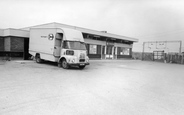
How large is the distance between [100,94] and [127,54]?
2845 cm

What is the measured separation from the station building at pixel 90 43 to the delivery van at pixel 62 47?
3822 millimetres

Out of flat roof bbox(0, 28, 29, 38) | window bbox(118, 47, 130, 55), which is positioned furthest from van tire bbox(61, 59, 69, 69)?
window bbox(118, 47, 130, 55)

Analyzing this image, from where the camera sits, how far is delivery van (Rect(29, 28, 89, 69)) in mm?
11562

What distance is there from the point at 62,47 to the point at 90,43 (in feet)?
37.1

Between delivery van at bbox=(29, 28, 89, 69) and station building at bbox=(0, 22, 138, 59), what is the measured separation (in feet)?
12.5

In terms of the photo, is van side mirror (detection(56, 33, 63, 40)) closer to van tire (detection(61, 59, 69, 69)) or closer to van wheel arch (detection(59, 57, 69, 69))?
van wheel arch (detection(59, 57, 69, 69))

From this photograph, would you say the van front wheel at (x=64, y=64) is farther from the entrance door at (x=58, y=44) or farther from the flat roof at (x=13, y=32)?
the flat roof at (x=13, y=32)

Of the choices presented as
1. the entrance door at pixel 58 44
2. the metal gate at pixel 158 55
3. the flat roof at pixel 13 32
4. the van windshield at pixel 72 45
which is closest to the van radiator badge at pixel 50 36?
the entrance door at pixel 58 44

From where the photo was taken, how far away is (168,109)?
13.8 ft

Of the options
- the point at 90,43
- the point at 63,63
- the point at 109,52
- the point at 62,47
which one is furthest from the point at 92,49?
the point at 63,63

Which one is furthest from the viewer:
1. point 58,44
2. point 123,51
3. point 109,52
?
point 123,51

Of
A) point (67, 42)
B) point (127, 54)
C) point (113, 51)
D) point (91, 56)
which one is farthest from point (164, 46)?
point (67, 42)

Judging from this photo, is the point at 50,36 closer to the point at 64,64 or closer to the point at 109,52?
the point at 64,64

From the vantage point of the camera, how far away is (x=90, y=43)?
2306 centimetres
